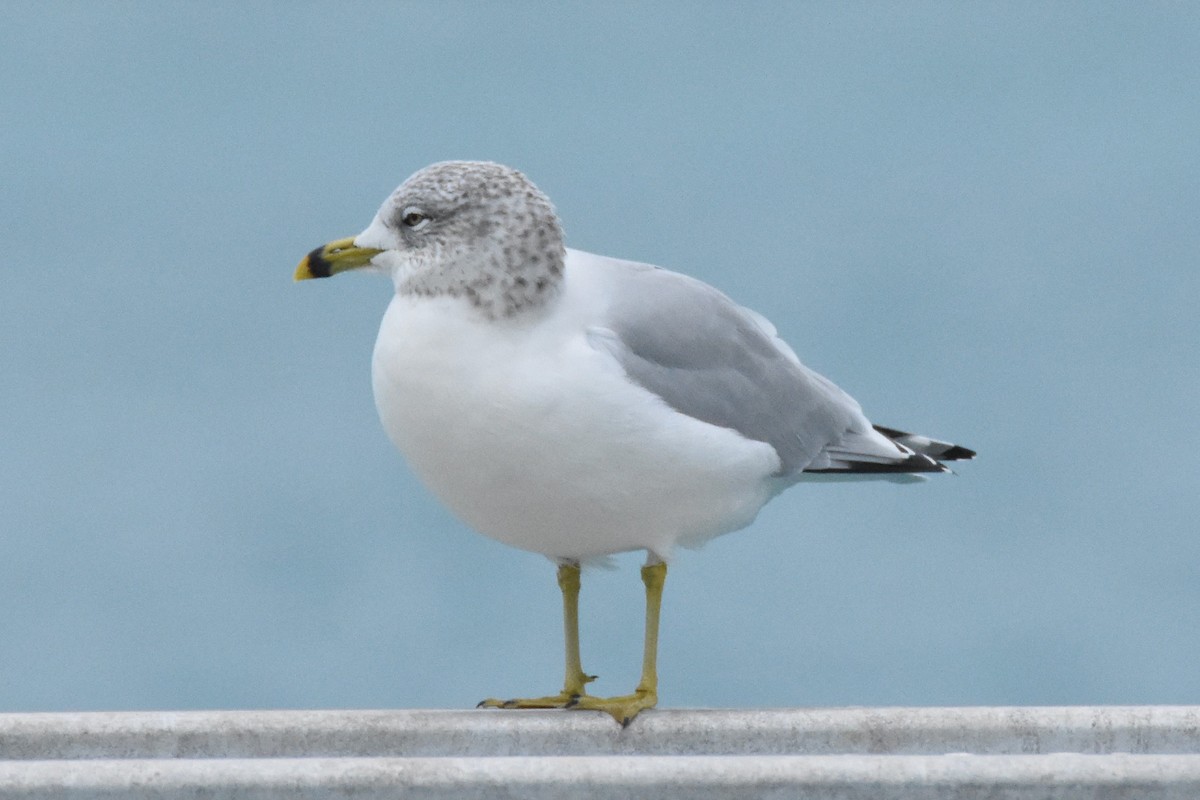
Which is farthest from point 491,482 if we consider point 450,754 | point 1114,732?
point 1114,732

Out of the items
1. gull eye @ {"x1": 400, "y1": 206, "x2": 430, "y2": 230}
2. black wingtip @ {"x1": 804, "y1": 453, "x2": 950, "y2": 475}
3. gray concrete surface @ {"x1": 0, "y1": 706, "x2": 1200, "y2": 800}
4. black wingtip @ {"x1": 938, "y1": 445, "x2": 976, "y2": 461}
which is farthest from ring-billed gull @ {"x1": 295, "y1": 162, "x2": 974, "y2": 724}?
Result: black wingtip @ {"x1": 938, "y1": 445, "x2": 976, "y2": 461}

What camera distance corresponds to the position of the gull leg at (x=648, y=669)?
393 centimetres

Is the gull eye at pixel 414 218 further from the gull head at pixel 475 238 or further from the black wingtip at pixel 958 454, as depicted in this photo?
the black wingtip at pixel 958 454

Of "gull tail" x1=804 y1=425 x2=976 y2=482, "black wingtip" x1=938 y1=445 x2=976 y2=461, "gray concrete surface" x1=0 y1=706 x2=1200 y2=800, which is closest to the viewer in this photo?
"gray concrete surface" x1=0 y1=706 x2=1200 y2=800

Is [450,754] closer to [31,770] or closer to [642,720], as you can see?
[642,720]

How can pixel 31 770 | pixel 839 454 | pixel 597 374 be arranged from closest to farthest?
pixel 31 770, pixel 597 374, pixel 839 454

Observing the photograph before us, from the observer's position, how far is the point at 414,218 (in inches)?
147

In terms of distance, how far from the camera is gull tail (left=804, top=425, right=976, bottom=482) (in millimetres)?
4137

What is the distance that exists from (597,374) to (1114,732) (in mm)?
1259

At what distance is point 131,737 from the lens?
382 centimetres

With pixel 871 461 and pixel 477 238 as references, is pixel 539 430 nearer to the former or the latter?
pixel 477 238

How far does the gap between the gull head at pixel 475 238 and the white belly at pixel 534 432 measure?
5cm

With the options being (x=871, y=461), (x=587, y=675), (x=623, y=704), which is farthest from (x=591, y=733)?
(x=871, y=461)

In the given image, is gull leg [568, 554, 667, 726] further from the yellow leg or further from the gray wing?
the gray wing
